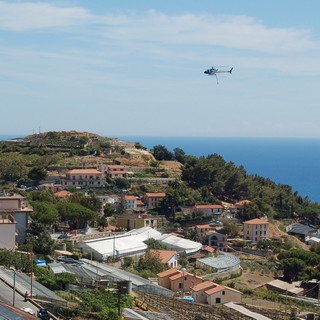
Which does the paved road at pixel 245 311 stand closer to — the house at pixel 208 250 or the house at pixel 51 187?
the house at pixel 208 250

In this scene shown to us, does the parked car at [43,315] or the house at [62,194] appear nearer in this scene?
the parked car at [43,315]

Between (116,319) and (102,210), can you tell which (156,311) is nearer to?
(116,319)

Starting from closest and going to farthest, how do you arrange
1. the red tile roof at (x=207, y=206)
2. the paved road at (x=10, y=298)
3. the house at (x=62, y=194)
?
1. the paved road at (x=10, y=298)
2. the house at (x=62, y=194)
3. the red tile roof at (x=207, y=206)

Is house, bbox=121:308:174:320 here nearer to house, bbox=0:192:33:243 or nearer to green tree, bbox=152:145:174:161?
house, bbox=0:192:33:243

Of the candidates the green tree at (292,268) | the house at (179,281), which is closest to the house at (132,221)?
the green tree at (292,268)

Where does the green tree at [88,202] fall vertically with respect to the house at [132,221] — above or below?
above

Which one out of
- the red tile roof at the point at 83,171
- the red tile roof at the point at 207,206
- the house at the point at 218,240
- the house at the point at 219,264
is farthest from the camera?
the red tile roof at the point at 83,171

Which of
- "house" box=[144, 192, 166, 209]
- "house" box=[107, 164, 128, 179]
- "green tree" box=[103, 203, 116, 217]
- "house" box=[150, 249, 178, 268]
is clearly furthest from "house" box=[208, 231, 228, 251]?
"house" box=[107, 164, 128, 179]
